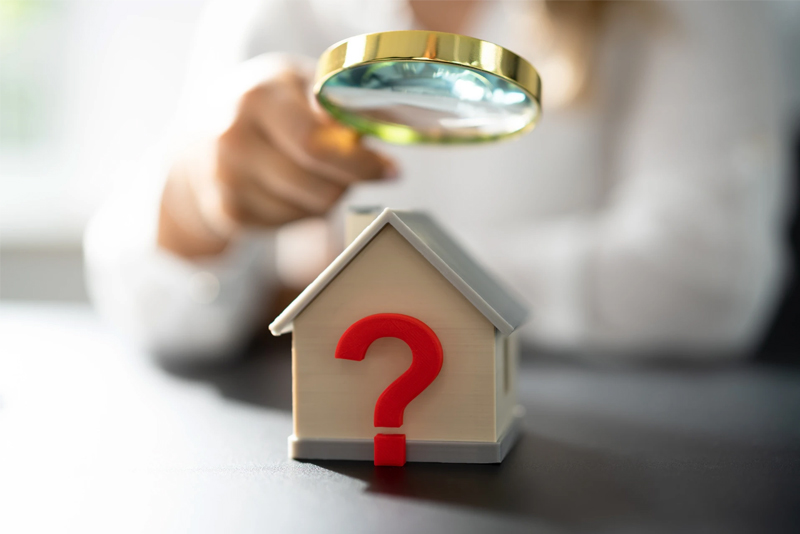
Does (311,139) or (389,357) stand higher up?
(311,139)

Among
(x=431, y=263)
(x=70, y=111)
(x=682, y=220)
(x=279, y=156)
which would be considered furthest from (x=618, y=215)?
(x=70, y=111)

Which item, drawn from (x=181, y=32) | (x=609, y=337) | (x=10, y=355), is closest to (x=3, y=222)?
(x=181, y=32)

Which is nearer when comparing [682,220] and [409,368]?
[409,368]

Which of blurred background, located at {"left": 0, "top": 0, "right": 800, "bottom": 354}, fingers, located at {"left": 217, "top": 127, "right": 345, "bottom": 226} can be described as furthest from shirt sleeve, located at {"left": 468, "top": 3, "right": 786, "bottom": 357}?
blurred background, located at {"left": 0, "top": 0, "right": 800, "bottom": 354}

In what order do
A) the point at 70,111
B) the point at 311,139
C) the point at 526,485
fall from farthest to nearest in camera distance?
1. the point at 70,111
2. the point at 311,139
3. the point at 526,485

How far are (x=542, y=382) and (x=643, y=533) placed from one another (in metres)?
0.41

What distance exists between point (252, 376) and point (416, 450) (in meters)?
0.38

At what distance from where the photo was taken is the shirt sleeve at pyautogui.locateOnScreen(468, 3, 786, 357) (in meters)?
1.06

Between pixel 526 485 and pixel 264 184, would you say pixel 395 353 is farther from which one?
pixel 264 184

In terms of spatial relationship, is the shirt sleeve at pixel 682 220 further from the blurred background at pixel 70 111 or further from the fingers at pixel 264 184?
the blurred background at pixel 70 111

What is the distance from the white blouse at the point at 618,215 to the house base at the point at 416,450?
22.7 inches

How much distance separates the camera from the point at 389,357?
42cm

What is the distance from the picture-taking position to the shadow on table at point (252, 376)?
63 centimetres

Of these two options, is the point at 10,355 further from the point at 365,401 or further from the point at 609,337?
the point at 609,337
